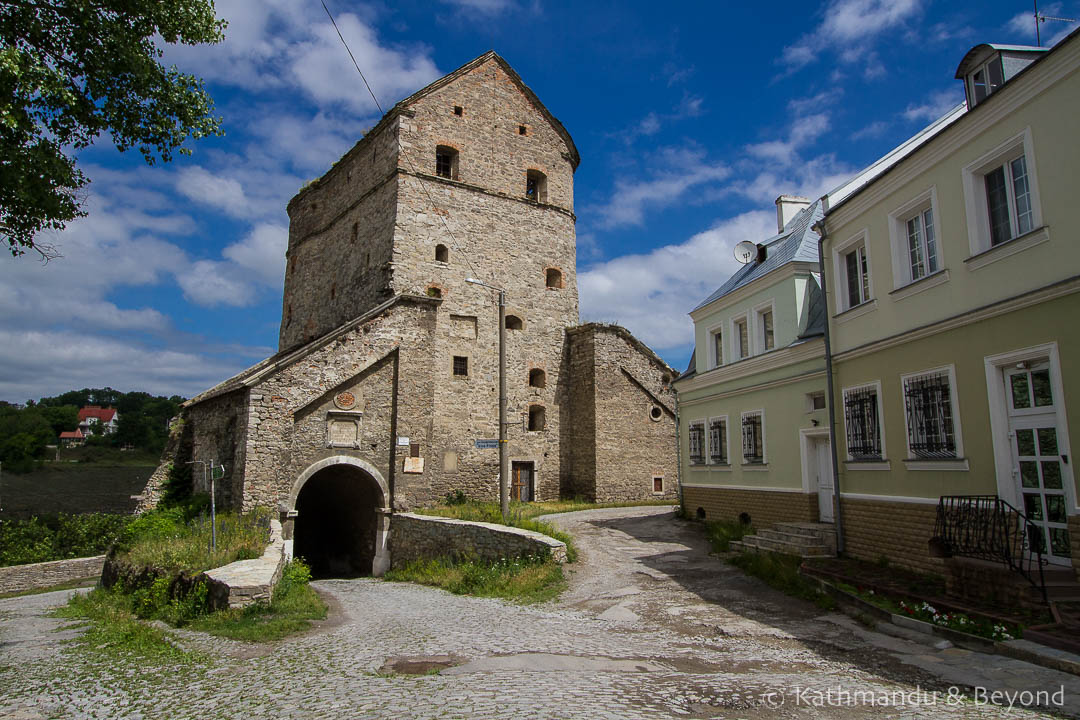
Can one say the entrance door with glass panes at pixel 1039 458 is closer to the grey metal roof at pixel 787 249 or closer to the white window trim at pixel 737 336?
the grey metal roof at pixel 787 249

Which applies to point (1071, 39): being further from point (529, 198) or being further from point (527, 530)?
point (529, 198)

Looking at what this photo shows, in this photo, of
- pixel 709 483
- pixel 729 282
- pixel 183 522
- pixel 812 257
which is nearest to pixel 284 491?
pixel 183 522

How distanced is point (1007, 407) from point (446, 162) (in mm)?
21541

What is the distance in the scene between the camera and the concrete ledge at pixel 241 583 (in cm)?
876

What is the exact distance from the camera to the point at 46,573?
2356 centimetres

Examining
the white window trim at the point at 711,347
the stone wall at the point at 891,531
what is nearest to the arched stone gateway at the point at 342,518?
the white window trim at the point at 711,347

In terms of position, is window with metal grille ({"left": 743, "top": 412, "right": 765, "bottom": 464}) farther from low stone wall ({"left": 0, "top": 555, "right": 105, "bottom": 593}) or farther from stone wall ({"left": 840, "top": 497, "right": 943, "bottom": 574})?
low stone wall ({"left": 0, "top": 555, "right": 105, "bottom": 593})

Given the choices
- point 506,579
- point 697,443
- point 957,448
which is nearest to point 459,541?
point 506,579

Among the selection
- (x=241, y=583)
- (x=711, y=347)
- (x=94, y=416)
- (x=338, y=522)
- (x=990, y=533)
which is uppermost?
(x=94, y=416)

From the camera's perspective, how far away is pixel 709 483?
693 inches

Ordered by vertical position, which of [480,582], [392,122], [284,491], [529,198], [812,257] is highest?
[392,122]

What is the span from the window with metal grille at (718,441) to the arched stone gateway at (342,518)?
31.2 feet

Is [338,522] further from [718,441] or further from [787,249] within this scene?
[787,249]

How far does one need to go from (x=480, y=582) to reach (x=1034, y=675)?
8614mm
